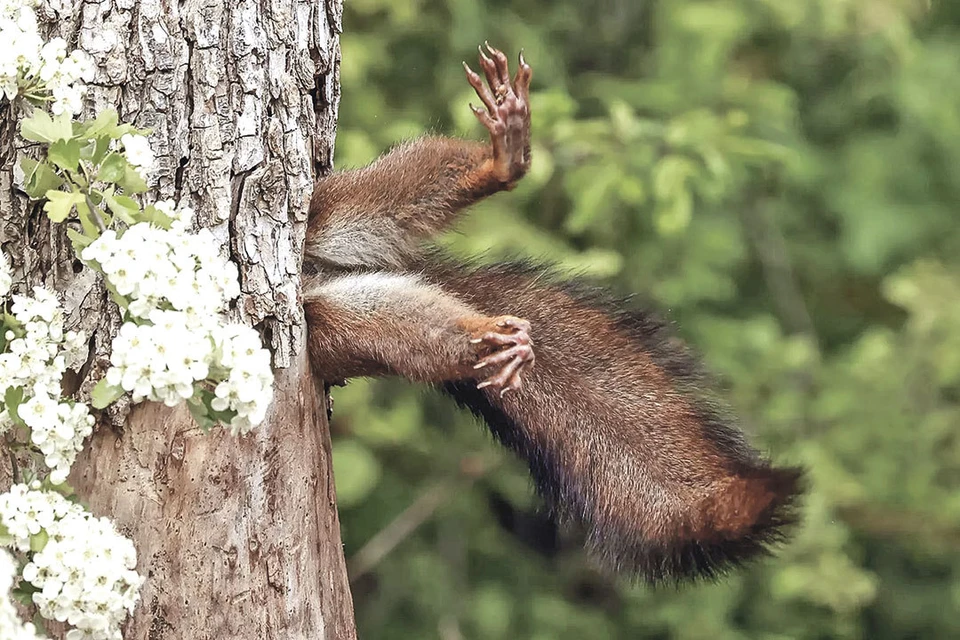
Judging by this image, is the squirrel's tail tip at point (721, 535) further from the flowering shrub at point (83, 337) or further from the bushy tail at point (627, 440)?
the flowering shrub at point (83, 337)

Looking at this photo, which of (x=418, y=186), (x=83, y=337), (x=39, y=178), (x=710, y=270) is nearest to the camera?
(x=39, y=178)

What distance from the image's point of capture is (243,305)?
1.84 m

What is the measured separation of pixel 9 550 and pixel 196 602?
1.03 ft

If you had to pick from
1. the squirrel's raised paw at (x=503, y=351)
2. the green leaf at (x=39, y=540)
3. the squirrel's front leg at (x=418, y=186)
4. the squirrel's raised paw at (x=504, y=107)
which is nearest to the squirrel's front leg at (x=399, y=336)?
the squirrel's raised paw at (x=503, y=351)

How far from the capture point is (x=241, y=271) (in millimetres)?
1844

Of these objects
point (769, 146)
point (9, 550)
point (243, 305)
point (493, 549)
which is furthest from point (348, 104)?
point (9, 550)

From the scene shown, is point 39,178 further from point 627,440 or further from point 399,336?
point 627,440

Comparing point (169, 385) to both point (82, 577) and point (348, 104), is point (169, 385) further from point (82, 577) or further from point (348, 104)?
point (348, 104)

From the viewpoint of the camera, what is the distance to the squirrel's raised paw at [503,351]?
189 cm

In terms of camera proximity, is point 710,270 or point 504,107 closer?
point 504,107

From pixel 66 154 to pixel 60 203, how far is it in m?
0.09

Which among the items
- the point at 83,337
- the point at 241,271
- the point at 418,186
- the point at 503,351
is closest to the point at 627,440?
the point at 503,351

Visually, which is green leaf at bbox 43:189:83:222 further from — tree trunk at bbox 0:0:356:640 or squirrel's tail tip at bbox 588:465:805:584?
squirrel's tail tip at bbox 588:465:805:584

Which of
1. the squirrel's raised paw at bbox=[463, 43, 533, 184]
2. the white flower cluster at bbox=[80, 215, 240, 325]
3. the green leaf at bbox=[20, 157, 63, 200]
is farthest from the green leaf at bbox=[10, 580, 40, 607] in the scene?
the squirrel's raised paw at bbox=[463, 43, 533, 184]
